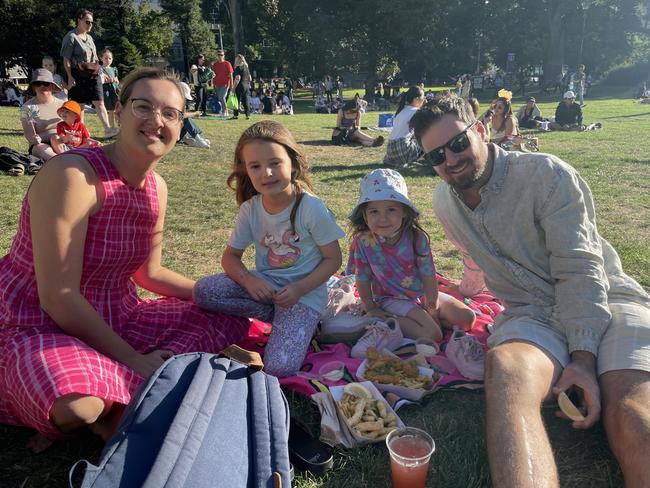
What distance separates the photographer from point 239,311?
3.45 m

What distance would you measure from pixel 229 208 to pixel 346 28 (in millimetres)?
34962

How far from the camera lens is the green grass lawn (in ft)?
7.70

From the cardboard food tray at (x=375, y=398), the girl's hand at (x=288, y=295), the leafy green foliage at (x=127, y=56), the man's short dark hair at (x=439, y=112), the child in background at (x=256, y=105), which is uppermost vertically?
the leafy green foliage at (x=127, y=56)

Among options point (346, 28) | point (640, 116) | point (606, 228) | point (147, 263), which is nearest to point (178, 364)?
point (147, 263)

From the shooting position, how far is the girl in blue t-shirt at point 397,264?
355 centimetres

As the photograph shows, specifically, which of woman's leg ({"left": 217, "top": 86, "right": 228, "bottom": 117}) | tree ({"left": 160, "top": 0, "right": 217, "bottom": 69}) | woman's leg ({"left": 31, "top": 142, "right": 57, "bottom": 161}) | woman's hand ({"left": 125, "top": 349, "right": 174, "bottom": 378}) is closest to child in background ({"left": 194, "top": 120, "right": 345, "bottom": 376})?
woman's hand ({"left": 125, "top": 349, "right": 174, "bottom": 378})

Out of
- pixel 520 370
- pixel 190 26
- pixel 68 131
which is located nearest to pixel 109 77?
pixel 68 131

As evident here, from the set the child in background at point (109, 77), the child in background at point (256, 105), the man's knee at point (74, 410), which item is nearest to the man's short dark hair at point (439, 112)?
the man's knee at point (74, 410)

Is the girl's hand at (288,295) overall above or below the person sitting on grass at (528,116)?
below

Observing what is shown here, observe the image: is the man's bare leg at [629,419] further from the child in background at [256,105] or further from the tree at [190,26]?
the tree at [190,26]

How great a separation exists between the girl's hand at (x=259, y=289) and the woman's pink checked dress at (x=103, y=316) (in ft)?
0.88

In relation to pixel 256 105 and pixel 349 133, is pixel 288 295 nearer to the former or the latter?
pixel 349 133

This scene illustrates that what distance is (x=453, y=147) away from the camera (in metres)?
2.89

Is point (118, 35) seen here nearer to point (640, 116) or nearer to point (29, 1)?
point (29, 1)
